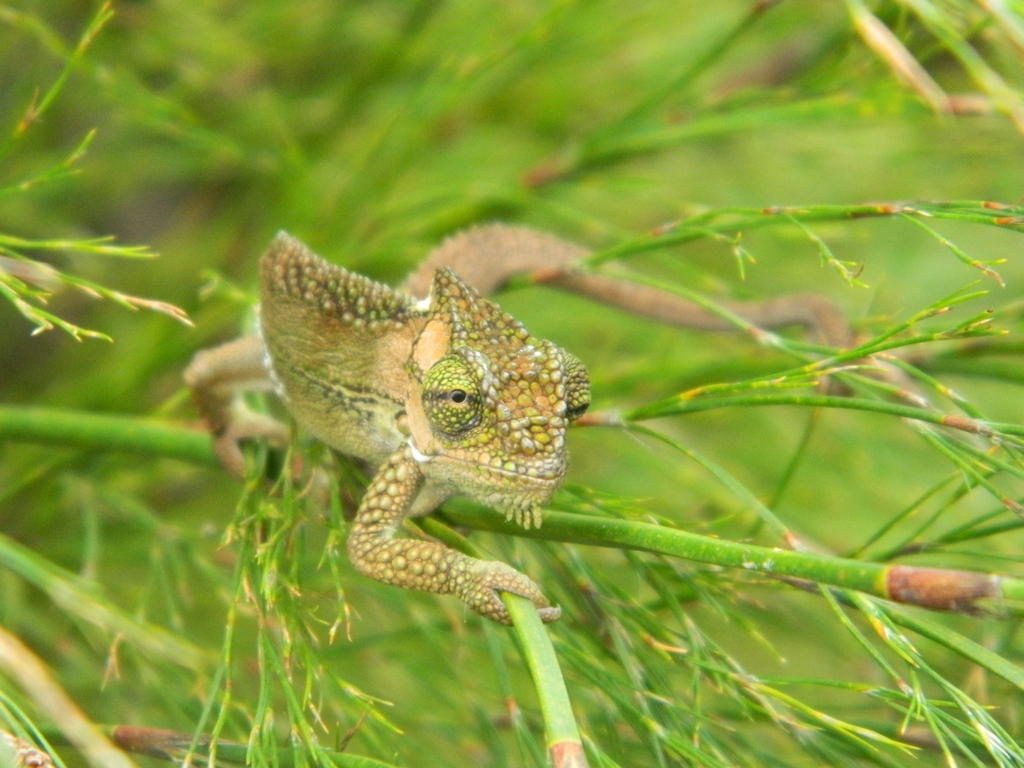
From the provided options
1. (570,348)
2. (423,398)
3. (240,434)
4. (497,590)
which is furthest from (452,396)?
(570,348)

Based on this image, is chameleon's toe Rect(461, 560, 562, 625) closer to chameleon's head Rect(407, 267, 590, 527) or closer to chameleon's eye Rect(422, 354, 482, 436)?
chameleon's head Rect(407, 267, 590, 527)

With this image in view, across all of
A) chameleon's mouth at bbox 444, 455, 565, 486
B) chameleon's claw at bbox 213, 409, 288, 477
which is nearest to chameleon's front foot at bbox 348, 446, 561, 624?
chameleon's mouth at bbox 444, 455, 565, 486

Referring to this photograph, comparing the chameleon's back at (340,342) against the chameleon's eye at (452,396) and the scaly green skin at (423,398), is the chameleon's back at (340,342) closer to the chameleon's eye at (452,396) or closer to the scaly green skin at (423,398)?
the scaly green skin at (423,398)

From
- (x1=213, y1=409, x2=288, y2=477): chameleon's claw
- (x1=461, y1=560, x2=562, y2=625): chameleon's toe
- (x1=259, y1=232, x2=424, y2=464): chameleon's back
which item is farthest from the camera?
(x1=213, y1=409, x2=288, y2=477): chameleon's claw

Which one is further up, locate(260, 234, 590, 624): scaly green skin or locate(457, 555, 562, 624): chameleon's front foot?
locate(260, 234, 590, 624): scaly green skin

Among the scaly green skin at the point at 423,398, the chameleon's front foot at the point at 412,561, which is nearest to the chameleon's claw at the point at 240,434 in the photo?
the scaly green skin at the point at 423,398

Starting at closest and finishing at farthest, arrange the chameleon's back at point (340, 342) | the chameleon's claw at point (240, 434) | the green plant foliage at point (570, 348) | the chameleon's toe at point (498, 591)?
the chameleon's toe at point (498, 591)
the green plant foliage at point (570, 348)
the chameleon's back at point (340, 342)
the chameleon's claw at point (240, 434)

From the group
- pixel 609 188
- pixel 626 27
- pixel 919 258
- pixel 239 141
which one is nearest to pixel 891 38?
pixel 609 188

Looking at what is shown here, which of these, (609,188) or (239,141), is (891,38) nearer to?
(609,188)
